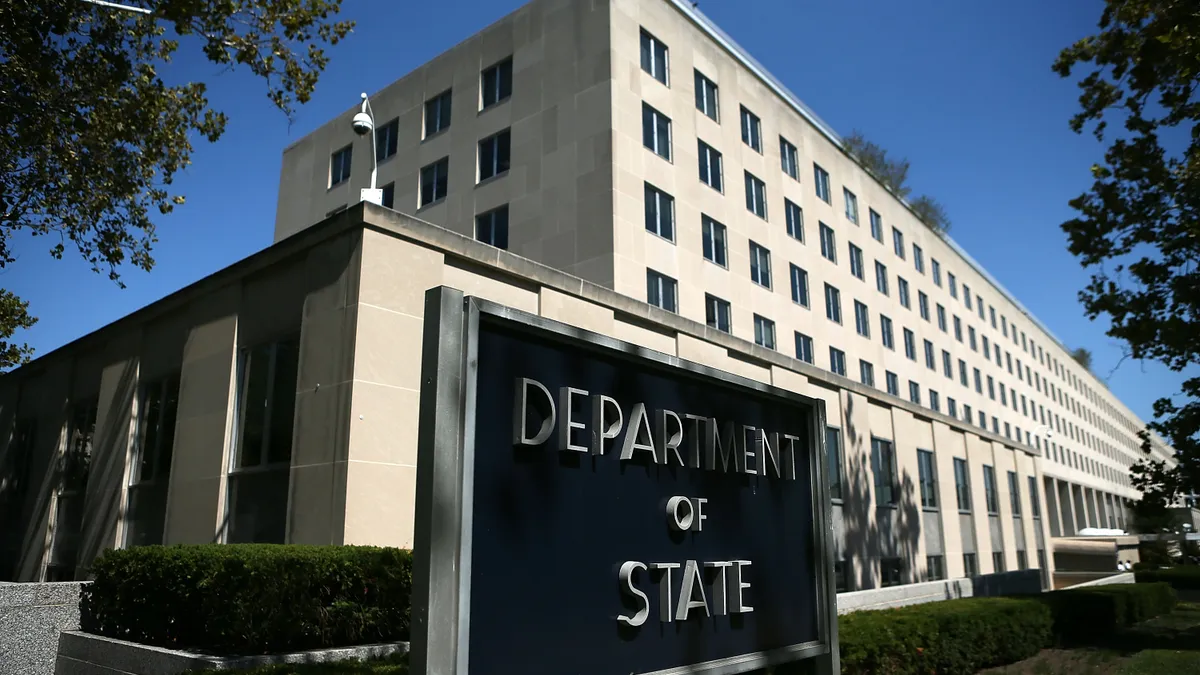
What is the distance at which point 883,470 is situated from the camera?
27984mm

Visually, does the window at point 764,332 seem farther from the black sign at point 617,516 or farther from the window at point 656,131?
the black sign at point 617,516

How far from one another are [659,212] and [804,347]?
11.5 metres

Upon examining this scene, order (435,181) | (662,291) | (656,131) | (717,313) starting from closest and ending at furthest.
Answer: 1. (662,291)
2. (656,131)
3. (717,313)
4. (435,181)

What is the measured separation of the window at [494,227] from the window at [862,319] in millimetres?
20537

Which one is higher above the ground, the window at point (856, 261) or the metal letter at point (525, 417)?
the window at point (856, 261)

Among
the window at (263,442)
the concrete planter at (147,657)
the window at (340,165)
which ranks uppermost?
the window at (340,165)

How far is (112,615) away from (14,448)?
16.6 m

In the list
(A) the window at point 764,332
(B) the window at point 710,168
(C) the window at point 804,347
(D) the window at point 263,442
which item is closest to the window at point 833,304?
(C) the window at point 804,347

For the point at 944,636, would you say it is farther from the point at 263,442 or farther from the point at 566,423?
the point at 263,442

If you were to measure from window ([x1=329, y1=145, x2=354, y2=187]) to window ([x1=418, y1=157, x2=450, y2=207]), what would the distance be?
239 inches

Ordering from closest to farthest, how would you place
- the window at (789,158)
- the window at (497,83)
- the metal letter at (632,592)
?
the metal letter at (632,592), the window at (497,83), the window at (789,158)

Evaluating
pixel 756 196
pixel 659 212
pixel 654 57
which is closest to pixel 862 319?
pixel 756 196

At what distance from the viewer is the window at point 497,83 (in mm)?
32156

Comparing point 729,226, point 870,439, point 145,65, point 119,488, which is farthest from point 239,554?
point 729,226
